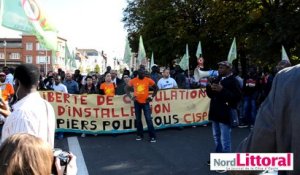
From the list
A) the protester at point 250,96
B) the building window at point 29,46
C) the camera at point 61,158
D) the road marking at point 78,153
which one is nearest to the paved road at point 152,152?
the road marking at point 78,153

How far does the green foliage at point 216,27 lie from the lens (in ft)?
86.8

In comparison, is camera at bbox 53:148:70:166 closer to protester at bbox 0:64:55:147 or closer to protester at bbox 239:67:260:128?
protester at bbox 0:64:55:147

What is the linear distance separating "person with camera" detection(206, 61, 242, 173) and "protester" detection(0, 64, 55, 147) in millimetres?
3980

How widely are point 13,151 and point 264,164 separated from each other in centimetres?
103

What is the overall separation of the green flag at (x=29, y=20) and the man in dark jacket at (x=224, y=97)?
2.63 meters

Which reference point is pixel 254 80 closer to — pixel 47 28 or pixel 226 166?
pixel 47 28

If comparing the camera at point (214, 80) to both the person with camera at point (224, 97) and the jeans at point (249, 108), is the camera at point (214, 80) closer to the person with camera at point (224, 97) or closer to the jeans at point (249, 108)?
the person with camera at point (224, 97)

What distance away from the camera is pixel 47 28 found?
6.14 metres

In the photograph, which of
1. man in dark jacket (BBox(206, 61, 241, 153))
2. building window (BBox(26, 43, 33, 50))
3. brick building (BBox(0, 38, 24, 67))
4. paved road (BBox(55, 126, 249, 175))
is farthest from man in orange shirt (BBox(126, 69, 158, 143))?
brick building (BBox(0, 38, 24, 67))

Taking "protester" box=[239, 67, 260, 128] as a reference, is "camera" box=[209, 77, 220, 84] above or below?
above

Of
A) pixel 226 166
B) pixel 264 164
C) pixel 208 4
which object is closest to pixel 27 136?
pixel 226 166

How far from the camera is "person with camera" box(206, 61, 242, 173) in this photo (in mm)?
7125

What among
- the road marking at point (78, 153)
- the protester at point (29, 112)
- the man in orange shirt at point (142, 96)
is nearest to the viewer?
the protester at point (29, 112)

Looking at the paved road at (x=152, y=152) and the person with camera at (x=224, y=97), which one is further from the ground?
the person with camera at (x=224, y=97)
